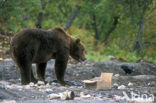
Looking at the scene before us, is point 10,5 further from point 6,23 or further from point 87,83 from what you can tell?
point 87,83

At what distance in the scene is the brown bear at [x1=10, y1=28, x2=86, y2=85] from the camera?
842cm

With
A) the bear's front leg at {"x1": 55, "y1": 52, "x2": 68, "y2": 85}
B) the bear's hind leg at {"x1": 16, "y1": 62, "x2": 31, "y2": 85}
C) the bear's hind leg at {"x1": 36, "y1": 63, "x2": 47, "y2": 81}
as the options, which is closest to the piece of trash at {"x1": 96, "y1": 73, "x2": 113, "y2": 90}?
the bear's hind leg at {"x1": 16, "y1": 62, "x2": 31, "y2": 85}

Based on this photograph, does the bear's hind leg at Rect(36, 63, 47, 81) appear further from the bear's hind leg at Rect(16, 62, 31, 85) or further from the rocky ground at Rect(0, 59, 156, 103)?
the bear's hind leg at Rect(16, 62, 31, 85)

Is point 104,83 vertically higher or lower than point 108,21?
lower

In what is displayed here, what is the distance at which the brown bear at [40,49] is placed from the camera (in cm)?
842

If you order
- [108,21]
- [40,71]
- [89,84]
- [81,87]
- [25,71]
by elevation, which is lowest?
[81,87]

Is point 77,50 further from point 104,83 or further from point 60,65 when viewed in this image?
point 104,83

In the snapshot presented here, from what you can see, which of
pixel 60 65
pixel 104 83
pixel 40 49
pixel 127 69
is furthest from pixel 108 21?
pixel 104 83

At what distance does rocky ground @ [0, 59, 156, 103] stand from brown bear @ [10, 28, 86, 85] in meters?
0.42

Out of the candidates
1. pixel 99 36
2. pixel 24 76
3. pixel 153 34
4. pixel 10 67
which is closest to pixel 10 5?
pixel 10 67

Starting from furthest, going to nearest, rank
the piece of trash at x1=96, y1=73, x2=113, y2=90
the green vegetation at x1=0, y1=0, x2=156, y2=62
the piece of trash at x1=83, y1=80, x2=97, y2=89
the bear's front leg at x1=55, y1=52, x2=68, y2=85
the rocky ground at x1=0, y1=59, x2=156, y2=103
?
1. the green vegetation at x1=0, y1=0, x2=156, y2=62
2. the bear's front leg at x1=55, y1=52, x2=68, y2=85
3. the piece of trash at x1=83, y1=80, x2=97, y2=89
4. the piece of trash at x1=96, y1=73, x2=113, y2=90
5. the rocky ground at x1=0, y1=59, x2=156, y2=103

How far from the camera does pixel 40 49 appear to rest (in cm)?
906

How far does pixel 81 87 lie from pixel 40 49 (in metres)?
1.60

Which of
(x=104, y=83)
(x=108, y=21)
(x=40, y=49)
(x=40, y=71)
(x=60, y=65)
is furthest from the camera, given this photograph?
(x=108, y=21)
